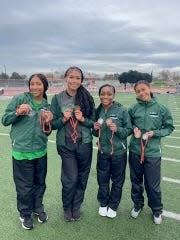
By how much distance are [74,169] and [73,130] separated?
18.1 inches

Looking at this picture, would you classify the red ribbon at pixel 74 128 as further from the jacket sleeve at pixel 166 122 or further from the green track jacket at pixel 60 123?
the jacket sleeve at pixel 166 122

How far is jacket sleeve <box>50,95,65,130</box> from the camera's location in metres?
3.92

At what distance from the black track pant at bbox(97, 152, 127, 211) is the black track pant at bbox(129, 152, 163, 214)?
14 centimetres

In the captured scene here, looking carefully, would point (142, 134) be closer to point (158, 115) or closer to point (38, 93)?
point (158, 115)

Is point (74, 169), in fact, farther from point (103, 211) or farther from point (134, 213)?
point (134, 213)

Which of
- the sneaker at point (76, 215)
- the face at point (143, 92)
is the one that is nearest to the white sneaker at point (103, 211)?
the sneaker at point (76, 215)

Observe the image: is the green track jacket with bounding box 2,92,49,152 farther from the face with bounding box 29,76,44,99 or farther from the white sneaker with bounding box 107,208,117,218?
the white sneaker with bounding box 107,208,117,218

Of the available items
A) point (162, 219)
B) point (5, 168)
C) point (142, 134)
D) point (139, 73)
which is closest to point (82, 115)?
point (142, 134)

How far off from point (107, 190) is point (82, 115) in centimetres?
105

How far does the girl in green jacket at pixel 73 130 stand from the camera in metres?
3.94

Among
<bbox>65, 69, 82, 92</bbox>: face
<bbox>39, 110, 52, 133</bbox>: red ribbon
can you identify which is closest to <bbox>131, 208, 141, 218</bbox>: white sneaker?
<bbox>39, 110, 52, 133</bbox>: red ribbon

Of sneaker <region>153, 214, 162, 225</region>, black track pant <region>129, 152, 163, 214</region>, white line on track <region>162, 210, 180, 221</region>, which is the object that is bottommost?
white line on track <region>162, 210, 180, 221</region>

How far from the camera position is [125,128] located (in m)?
4.04

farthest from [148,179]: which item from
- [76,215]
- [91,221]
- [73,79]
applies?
[73,79]
